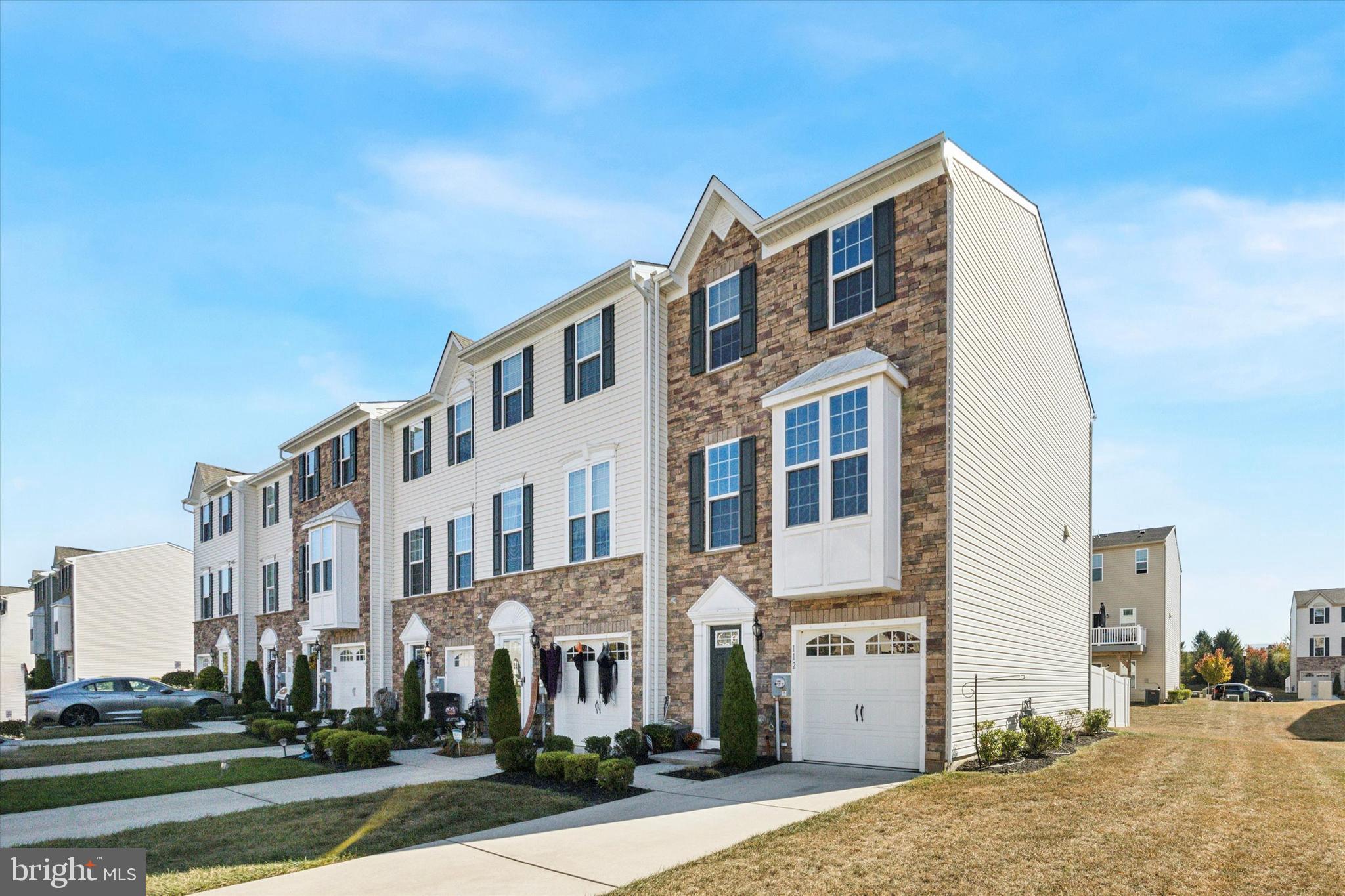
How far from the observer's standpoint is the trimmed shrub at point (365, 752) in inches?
673

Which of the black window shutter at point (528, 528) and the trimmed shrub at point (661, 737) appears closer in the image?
the trimmed shrub at point (661, 737)

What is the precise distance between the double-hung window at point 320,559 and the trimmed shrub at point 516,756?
1501cm

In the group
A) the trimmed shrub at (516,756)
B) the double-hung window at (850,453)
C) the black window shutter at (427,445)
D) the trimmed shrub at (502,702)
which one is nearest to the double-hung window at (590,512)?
the trimmed shrub at (502,702)

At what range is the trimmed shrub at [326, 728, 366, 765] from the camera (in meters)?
17.4

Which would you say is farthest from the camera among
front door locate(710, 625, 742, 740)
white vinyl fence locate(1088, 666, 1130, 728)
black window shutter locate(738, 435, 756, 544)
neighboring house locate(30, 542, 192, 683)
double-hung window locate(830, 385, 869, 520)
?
neighboring house locate(30, 542, 192, 683)

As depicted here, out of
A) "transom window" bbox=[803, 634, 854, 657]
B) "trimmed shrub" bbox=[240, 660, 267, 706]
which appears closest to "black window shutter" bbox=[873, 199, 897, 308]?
"transom window" bbox=[803, 634, 854, 657]

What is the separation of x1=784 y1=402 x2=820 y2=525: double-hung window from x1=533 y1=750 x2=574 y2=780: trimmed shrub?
4.97m

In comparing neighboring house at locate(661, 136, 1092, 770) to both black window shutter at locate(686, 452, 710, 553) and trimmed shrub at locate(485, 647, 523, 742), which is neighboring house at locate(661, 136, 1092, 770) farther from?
trimmed shrub at locate(485, 647, 523, 742)

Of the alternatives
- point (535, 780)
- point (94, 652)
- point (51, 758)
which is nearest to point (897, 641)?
point (535, 780)

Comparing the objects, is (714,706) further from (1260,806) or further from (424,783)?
(1260,806)

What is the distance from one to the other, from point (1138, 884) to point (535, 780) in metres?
9.08

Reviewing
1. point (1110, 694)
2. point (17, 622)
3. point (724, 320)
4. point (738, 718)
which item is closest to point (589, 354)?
point (724, 320)

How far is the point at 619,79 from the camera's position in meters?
12.9

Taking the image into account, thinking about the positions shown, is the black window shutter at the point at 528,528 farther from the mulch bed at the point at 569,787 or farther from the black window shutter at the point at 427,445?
the mulch bed at the point at 569,787
